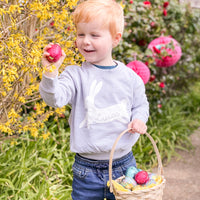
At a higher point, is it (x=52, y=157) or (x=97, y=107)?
(x=97, y=107)

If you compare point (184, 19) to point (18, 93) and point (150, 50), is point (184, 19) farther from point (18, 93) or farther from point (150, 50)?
point (18, 93)

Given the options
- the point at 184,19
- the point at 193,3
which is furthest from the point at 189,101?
the point at 193,3

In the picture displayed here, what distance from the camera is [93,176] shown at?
5.99 ft

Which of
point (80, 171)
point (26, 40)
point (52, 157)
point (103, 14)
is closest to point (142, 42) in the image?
point (52, 157)

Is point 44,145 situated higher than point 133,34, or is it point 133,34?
point 133,34

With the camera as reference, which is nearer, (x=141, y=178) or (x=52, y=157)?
(x=141, y=178)

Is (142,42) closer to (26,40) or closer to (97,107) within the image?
(26,40)

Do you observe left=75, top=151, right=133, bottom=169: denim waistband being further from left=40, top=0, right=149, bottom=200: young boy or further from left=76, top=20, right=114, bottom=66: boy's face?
left=76, top=20, right=114, bottom=66: boy's face

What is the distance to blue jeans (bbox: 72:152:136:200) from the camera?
183 centimetres

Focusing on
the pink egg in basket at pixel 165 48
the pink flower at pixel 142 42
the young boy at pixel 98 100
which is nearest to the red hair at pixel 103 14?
the young boy at pixel 98 100

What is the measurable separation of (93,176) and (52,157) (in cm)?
154

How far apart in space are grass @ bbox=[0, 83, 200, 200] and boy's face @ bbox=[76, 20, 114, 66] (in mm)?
1270

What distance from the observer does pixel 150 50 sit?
371 cm

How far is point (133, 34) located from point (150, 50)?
1.22 feet
